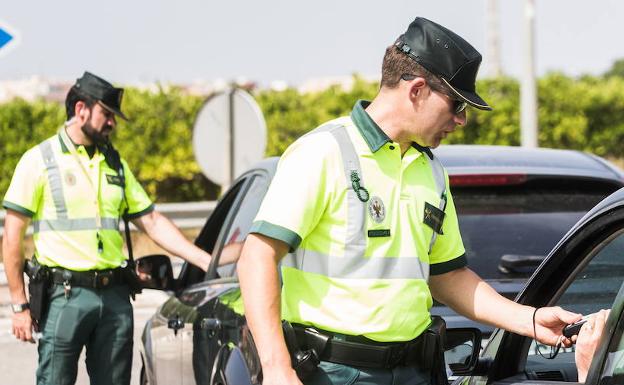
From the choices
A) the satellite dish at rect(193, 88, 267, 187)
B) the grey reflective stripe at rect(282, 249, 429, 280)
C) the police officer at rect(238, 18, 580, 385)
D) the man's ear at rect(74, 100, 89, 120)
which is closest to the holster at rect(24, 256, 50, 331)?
the man's ear at rect(74, 100, 89, 120)

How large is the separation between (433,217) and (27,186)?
279 cm

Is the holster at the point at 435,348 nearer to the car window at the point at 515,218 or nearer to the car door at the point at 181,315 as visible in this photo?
the car window at the point at 515,218

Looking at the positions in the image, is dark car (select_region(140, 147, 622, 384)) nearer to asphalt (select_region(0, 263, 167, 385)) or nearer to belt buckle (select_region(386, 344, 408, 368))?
belt buckle (select_region(386, 344, 408, 368))

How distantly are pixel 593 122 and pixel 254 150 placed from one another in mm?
12557

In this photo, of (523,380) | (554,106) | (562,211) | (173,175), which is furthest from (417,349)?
(554,106)

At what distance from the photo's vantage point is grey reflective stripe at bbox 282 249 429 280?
11.3ft

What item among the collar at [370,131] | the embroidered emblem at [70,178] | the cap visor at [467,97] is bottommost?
the embroidered emblem at [70,178]

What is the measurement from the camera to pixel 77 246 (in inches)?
235

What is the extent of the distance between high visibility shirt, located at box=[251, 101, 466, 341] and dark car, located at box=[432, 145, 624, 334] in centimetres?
140

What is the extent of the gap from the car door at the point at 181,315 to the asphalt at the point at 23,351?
2.61 metres

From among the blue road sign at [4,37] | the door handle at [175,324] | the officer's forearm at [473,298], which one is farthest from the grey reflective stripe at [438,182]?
the blue road sign at [4,37]

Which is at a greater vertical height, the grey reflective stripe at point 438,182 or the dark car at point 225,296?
the grey reflective stripe at point 438,182

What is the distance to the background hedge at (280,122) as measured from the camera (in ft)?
67.3

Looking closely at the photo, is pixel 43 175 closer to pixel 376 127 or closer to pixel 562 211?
pixel 562 211
